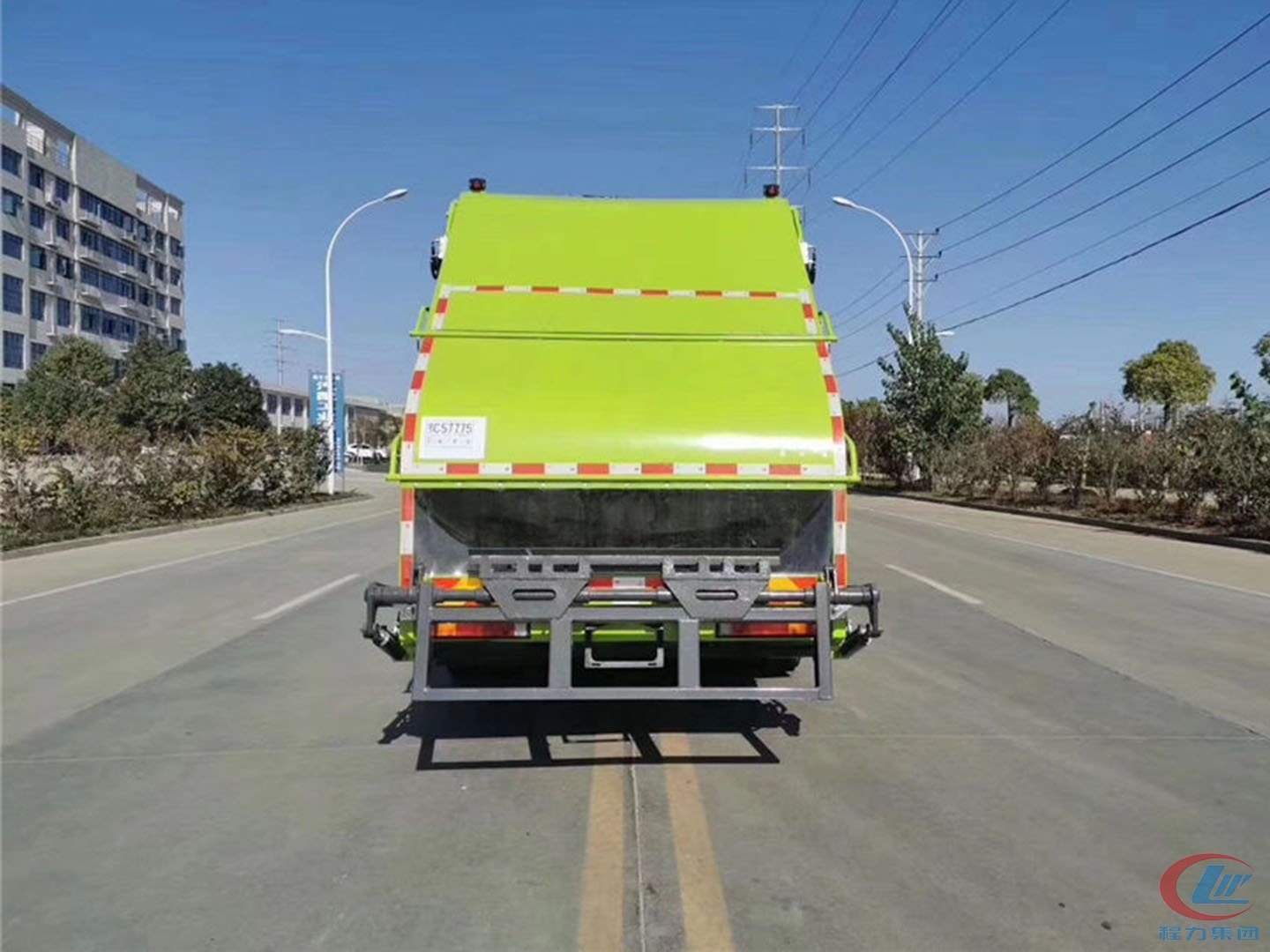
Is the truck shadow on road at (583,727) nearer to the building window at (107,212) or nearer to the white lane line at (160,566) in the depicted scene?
the white lane line at (160,566)

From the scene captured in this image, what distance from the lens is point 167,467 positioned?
2209 centimetres

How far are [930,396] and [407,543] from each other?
35.7 metres

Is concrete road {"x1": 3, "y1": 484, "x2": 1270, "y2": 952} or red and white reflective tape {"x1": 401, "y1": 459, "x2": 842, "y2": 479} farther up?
red and white reflective tape {"x1": 401, "y1": 459, "x2": 842, "y2": 479}

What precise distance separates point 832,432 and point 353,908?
3235 mm

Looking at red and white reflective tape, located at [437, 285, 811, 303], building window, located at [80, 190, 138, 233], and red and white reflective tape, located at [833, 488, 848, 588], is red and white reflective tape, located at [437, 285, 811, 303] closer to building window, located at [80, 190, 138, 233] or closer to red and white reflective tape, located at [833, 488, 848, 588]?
A: red and white reflective tape, located at [833, 488, 848, 588]

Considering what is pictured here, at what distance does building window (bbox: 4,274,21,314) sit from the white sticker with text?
78.9 metres

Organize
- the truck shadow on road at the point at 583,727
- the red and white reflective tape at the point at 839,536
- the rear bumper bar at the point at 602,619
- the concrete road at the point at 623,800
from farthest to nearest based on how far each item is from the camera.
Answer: the truck shadow on road at the point at 583,727
the red and white reflective tape at the point at 839,536
the rear bumper bar at the point at 602,619
the concrete road at the point at 623,800

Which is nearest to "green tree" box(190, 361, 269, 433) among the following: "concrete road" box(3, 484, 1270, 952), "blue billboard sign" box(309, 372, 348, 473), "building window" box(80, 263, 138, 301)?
"building window" box(80, 263, 138, 301)

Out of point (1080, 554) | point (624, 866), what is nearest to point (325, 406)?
point (1080, 554)

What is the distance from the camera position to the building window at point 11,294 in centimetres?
7144

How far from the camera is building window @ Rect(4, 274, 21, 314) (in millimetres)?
71438

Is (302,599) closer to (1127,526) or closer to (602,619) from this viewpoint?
(602,619)

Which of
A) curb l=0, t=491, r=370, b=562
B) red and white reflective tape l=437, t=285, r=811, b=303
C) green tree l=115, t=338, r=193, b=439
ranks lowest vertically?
curb l=0, t=491, r=370, b=562

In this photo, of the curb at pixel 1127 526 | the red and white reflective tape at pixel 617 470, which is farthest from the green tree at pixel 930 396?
the red and white reflective tape at pixel 617 470
